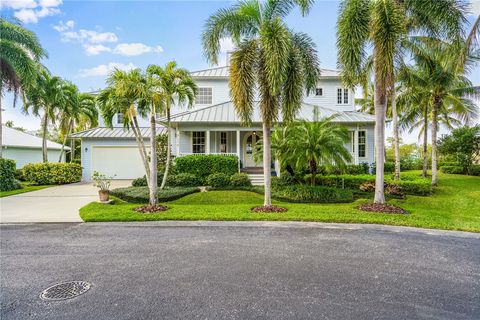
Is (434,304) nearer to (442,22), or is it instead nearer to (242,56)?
(242,56)

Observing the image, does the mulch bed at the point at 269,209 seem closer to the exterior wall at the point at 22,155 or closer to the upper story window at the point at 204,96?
the upper story window at the point at 204,96

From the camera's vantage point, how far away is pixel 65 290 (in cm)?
351

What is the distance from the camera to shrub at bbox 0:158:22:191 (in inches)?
524

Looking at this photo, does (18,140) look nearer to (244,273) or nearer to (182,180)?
(182,180)

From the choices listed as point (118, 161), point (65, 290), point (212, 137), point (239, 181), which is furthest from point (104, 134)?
point (65, 290)

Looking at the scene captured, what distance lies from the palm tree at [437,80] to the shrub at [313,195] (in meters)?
6.57

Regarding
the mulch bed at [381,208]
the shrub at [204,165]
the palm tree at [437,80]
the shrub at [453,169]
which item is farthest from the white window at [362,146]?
the shrub at [204,165]

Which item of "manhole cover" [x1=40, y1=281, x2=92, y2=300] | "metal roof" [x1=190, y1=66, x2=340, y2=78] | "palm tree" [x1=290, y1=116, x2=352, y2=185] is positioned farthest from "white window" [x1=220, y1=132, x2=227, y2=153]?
"manhole cover" [x1=40, y1=281, x2=92, y2=300]

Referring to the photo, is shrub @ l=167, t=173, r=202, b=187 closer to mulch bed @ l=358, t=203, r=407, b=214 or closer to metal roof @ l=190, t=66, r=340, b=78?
mulch bed @ l=358, t=203, r=407, b=214

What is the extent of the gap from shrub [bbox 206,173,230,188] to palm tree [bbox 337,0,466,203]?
23.5ft

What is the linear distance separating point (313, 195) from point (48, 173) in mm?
17471

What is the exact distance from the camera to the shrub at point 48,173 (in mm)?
16172

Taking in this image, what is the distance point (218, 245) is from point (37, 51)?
14345 mm

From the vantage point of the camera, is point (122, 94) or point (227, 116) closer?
point (122, 94)
